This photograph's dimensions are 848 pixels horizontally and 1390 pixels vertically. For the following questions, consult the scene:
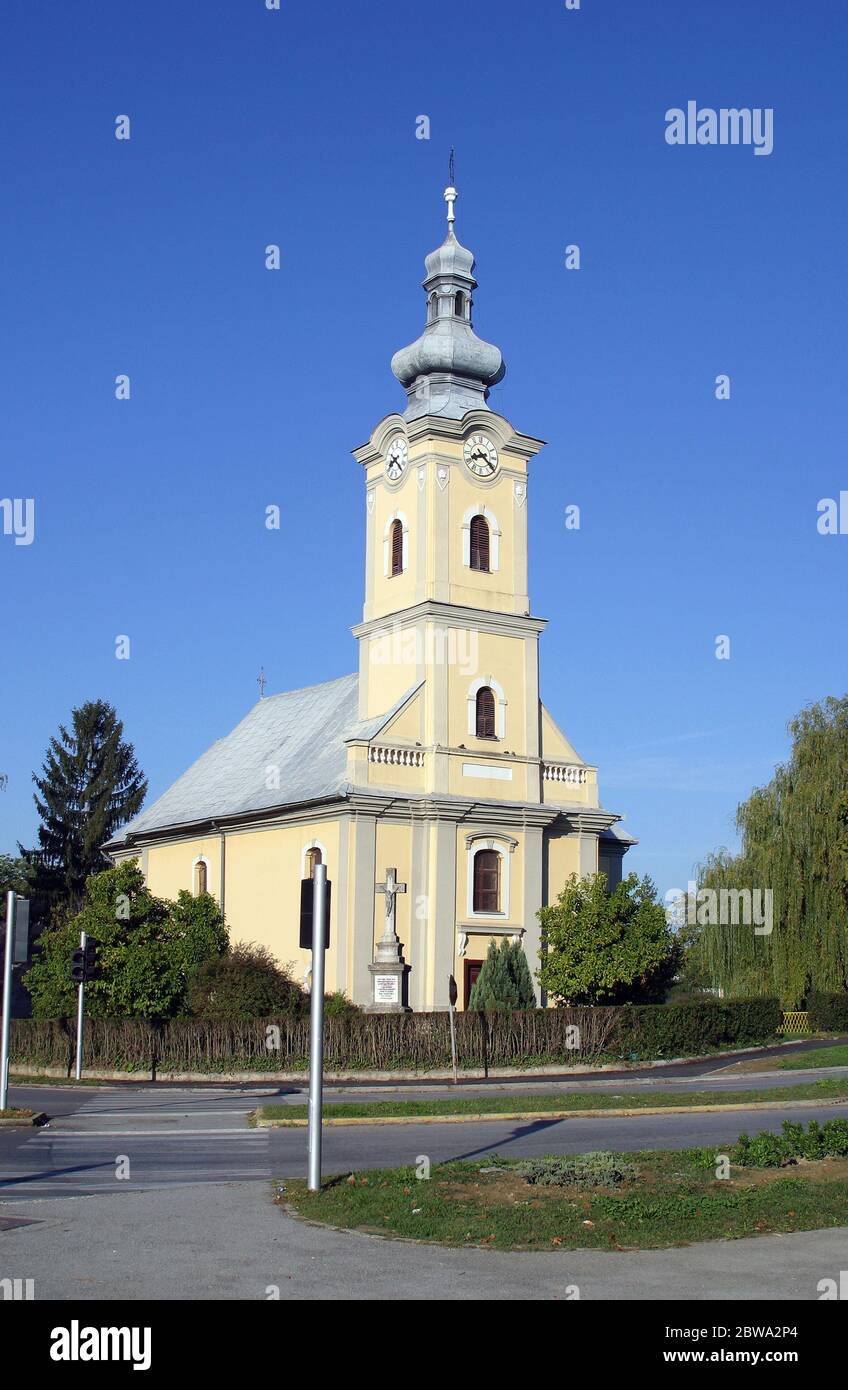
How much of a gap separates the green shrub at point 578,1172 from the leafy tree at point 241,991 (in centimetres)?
2125

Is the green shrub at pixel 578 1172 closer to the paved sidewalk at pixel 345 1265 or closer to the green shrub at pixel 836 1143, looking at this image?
the green shrub at pixel 836 1143

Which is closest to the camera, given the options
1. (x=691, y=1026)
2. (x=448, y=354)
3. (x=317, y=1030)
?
(x=317, y=1030)

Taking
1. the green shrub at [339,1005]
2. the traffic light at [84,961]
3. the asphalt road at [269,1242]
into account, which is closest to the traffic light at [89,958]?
the traffic light at [84,961]

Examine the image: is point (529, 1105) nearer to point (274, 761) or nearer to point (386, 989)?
point (386, 989)

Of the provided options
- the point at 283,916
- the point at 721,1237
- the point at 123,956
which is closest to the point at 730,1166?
the point at 721,1237

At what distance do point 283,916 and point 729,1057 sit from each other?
13534mm

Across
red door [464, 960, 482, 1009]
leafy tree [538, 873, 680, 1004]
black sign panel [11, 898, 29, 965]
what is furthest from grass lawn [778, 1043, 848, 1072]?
black sign panel [11, 898, 29, 965]

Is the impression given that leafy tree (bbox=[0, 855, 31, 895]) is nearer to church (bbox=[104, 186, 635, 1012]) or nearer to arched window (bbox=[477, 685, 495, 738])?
church (bbox=[104, 186, 635, 1012])

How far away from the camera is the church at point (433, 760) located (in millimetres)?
40625

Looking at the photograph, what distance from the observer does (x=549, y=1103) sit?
78.6 feet

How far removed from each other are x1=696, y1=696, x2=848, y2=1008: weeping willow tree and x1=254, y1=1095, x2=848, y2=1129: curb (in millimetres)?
18153

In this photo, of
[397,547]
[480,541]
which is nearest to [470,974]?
[480,541]

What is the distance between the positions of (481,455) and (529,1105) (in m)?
25.1

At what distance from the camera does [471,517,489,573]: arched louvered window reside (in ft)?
145
